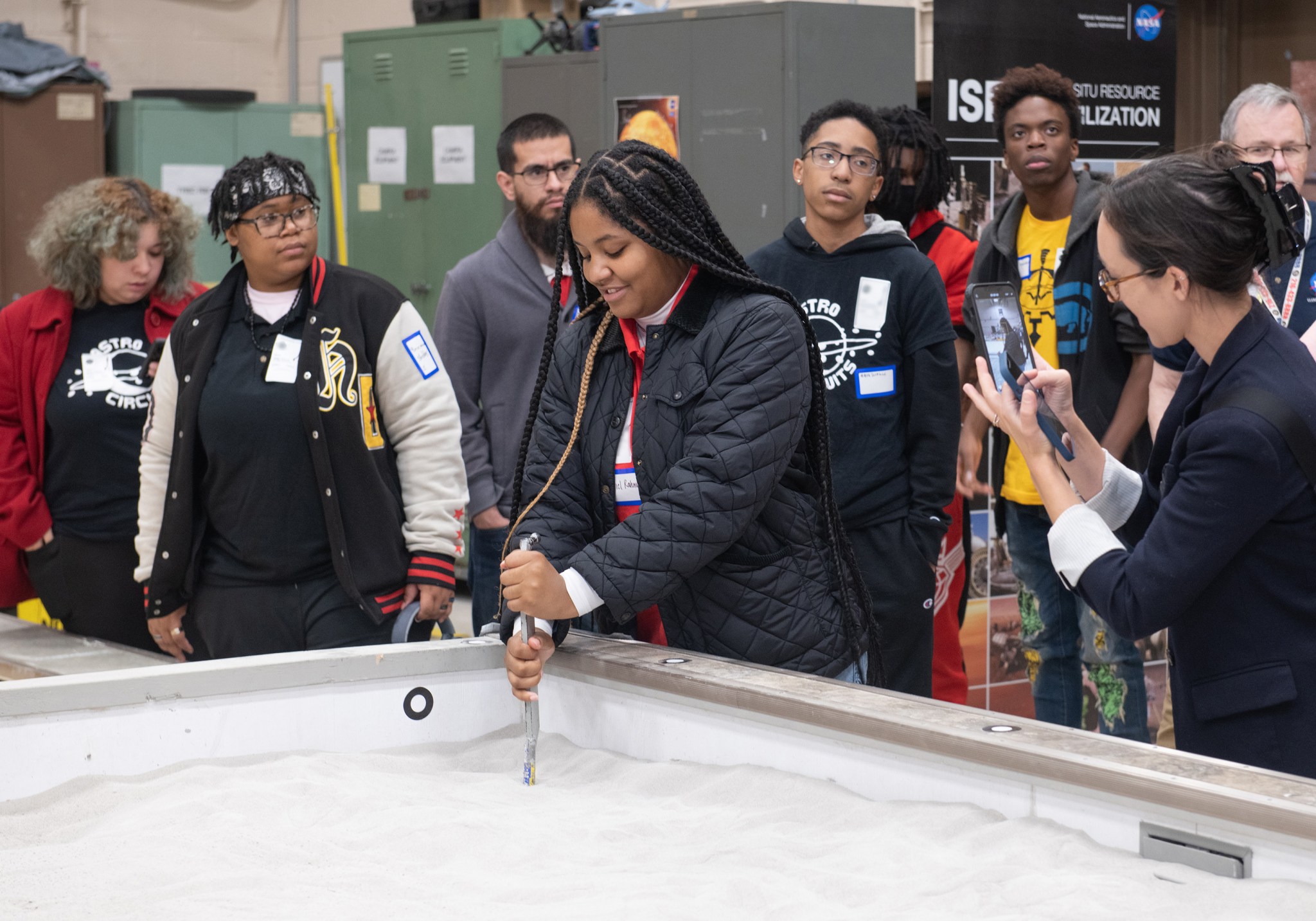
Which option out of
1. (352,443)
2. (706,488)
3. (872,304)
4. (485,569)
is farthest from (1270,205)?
(485,569)

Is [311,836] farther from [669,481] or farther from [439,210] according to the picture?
[439,210]

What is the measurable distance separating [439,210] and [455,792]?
173 inches

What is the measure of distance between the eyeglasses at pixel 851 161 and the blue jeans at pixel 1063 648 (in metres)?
0.87

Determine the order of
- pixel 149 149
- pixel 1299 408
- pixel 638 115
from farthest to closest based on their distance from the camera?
pixel 149 149 → pixel 638 115 → pixel 1299 408

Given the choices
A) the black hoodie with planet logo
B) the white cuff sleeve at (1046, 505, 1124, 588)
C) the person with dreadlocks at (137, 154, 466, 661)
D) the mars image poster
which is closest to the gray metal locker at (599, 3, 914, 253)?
the mars image poster

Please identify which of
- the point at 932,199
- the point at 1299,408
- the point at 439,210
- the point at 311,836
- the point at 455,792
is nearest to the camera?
the point at 1299,408

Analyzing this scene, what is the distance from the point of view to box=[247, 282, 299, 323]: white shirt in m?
2.92

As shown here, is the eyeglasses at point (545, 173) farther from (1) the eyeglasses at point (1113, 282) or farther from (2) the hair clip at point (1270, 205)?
(2) the hair clip at point (1270, 205)

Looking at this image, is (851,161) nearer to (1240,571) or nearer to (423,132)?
(1240,571)

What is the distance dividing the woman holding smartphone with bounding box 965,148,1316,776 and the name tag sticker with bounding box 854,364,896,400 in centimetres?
116

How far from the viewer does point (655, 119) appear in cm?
431

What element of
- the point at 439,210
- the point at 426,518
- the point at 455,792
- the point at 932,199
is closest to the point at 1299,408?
the point at 455,792

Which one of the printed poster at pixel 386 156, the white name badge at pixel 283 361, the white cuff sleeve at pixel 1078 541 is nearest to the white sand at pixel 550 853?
the white cuff sleeve at pixel 1078 541

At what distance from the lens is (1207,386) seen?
1806 mm
